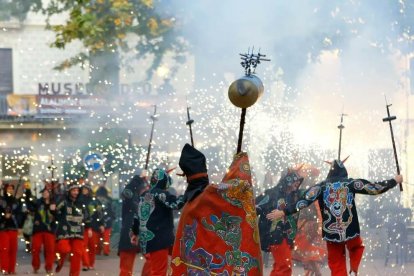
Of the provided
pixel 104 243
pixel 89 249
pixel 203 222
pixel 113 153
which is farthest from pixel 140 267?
pixel 203 222

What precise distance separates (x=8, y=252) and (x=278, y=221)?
5283 mm

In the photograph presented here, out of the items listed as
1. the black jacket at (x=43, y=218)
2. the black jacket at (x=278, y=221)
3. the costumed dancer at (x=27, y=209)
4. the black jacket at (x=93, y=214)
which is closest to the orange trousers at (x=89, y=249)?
the black jacket at (x=93, y=214)

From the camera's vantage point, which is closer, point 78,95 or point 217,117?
point 217,117

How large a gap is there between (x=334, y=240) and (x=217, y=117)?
1256 cm

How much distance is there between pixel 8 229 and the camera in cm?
1655

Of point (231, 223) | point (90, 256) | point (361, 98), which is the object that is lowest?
point (90, 256)

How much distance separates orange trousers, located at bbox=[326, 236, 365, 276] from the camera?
11070 mm

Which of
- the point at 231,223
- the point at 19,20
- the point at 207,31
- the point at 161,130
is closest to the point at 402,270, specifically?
the point at 207,31

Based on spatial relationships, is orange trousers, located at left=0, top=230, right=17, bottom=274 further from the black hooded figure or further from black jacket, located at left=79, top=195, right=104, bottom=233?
the black hooded figure

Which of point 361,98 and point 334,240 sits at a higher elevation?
point 361,98

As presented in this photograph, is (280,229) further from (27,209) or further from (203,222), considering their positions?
(27,209)

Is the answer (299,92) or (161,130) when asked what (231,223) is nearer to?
(299,92)

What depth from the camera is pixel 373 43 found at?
1952 cm

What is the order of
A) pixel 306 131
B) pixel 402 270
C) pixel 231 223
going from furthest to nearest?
pixel 306 131, pixel 402 270, pixel 231 223
